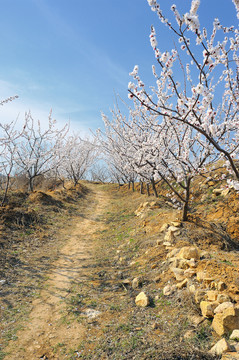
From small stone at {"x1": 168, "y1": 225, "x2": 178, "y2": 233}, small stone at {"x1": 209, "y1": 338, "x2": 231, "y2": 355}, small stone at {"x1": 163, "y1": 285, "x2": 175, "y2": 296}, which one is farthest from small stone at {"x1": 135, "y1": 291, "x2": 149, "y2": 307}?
small stone at {"x1": 168, "y1": 225, "x2": 178, "y2": 233}

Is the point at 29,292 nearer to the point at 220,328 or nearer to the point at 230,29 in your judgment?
the point at 220,328

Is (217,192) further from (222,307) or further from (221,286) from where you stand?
(222,307)

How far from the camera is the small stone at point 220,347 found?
2.88m

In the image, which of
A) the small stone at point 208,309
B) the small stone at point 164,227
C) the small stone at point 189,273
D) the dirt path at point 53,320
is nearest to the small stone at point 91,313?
the dirt path at point 53,320

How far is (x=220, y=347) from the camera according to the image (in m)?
2.92

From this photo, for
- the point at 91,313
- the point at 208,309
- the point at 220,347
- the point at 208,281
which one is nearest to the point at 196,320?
the point at 208,309

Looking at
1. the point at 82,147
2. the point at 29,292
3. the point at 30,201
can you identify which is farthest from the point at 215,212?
the point at 82,147

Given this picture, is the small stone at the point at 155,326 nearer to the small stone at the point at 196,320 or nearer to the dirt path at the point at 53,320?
the small stone at the point at 196,320

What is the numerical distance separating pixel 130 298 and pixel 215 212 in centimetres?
539

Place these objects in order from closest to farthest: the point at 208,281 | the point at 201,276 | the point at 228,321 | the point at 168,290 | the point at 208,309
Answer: the point at 228,321 → the point at 208,309 → the point at 208,281 → the point at 201,276 → the point at 168,290

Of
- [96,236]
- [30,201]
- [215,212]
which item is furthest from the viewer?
[30,201]

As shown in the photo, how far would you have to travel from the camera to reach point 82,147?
94.1 feet

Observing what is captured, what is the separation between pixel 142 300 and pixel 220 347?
1.90 metres

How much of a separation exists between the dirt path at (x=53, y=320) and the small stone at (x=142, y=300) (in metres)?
1.21
